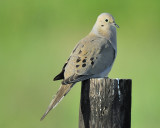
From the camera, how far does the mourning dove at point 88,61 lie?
234 inches

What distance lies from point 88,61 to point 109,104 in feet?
3.75

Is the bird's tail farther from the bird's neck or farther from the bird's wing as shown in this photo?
the bird's neck

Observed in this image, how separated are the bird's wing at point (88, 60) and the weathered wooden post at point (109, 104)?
70 cm

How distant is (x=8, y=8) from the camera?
14844 mm

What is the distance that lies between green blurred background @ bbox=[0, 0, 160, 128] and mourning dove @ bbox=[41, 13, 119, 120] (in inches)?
117

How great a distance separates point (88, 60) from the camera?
623cm

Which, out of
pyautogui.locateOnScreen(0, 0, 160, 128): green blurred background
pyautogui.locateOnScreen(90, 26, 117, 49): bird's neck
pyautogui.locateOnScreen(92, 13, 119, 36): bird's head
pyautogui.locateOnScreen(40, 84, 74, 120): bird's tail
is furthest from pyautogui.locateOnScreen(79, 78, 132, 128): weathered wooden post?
pyautogui.locateOnScreen(0, 0, 160, 128): green blurred background

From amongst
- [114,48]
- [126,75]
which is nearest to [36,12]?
[126,75]

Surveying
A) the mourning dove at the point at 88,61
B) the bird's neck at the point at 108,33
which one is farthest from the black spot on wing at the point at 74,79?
the bird's neck at the point at 108,33

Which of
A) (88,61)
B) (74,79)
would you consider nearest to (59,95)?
(74,79)

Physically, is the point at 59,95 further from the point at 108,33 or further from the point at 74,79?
the point at 108,33

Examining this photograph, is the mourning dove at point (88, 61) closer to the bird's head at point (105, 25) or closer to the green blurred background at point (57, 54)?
the bird's head at point (105, 25)

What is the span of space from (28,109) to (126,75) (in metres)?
1.85

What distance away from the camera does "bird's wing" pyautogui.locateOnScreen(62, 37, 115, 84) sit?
604 centimetres
